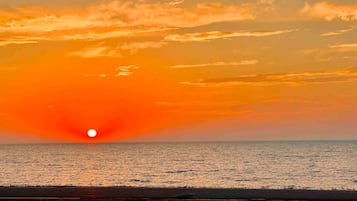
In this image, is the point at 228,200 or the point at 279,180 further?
the point at 279,180

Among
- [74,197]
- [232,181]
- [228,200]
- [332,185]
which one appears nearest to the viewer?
[228,200]

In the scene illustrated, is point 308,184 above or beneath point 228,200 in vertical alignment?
above

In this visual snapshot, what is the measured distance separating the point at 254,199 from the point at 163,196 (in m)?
6.33

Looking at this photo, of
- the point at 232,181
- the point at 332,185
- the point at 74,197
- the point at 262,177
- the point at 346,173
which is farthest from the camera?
the point at 346,173

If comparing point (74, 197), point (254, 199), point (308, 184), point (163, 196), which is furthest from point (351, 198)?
point (308, 184)

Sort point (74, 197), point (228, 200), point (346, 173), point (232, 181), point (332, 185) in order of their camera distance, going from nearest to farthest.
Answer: point (228, 200) < point (74, 197) < point (332, 185) < point (232, 181) < point (346, 173)

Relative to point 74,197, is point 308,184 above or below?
above

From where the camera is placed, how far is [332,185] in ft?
267

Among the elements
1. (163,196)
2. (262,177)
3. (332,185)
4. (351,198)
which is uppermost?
(262,177)

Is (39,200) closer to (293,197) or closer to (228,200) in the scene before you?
(228,200)

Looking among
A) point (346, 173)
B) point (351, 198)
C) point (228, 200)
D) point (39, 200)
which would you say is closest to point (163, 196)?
point (228, 200)

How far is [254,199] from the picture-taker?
39562 millimetres

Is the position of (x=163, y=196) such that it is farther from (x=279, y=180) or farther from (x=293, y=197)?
(x=279, y=180)

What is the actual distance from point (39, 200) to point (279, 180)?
56.2m
